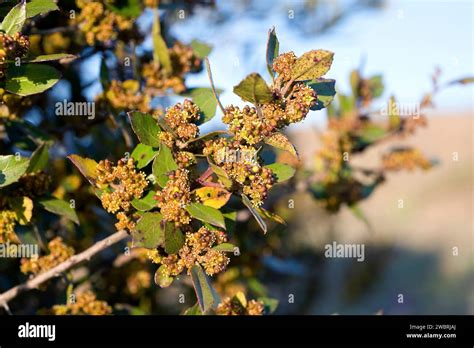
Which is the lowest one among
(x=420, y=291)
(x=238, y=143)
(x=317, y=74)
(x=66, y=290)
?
(x=420, y=291)

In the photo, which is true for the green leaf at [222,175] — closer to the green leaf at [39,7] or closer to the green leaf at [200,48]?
the green leaf at [39,7]

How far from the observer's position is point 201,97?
58.9 inches

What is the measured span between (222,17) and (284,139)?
2819mm

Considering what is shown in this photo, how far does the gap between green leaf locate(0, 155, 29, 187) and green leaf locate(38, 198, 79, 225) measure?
0.23 m

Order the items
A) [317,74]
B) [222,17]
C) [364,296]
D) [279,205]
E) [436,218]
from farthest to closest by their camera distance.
Answer: [436,218], [364,296], [222,17], [279,205], [317,74]

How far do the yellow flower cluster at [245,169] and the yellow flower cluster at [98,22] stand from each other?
27.7 inches

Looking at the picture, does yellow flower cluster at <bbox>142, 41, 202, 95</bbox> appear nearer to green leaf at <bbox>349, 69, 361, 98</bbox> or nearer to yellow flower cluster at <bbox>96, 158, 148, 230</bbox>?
yellow flower cluster at <bbox>96, 158, 148, 230</bbox>

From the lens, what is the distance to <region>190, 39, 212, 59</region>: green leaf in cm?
193

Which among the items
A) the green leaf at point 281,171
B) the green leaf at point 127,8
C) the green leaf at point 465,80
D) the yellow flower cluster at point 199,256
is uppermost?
the green leaf at point 127,8

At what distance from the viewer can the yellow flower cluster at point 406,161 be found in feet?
8.27

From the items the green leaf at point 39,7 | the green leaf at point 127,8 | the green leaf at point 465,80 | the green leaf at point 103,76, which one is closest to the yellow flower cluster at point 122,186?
the green leaf at point 39,7

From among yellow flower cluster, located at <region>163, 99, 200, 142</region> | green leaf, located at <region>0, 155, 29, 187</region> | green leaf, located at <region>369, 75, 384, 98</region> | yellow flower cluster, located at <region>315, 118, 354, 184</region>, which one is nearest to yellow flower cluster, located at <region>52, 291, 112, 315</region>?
green leaf, located at <region>0, 155, 29, 187</region>
